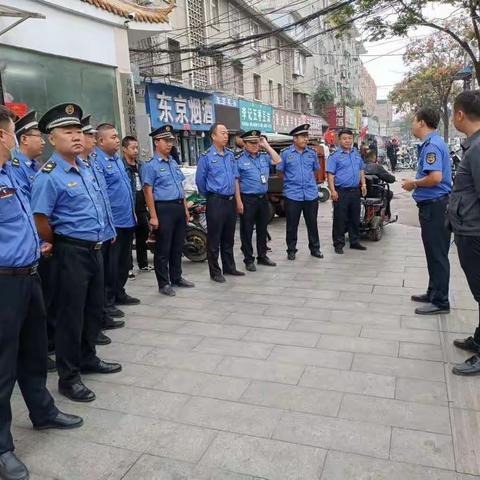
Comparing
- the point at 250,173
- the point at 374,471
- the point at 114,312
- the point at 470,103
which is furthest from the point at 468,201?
the point at 250,173

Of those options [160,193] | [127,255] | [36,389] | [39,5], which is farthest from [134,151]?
[36,389]

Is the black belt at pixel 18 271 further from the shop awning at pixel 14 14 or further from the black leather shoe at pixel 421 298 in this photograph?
the shop awning at pixel 14 14

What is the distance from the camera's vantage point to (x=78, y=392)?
300 cm

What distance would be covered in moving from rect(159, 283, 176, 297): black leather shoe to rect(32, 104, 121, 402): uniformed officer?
211cm

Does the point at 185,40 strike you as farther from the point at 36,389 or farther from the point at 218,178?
the point at 36,389

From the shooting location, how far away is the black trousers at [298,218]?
6.60 m

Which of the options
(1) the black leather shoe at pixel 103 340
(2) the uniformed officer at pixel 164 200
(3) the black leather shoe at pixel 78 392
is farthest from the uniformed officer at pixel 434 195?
(3) the black leather shoe at pixel 78 392

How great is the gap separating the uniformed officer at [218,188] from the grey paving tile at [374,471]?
3447mm

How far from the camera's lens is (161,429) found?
2.64 m

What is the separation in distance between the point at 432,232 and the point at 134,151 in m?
3.24

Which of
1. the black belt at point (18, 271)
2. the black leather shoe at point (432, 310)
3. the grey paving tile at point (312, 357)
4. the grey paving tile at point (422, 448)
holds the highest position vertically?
the black belt at point (18, 271)

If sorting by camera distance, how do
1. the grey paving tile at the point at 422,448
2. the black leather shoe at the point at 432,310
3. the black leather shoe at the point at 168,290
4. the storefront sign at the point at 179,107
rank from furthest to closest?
the storefront sign at the point at 179,107 → the black leather shoe at the point at 168,290 → the black leather shoe at the point at 432,310 → the grey paving tile at the point at 422,448

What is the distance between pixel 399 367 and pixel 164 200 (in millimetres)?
2833

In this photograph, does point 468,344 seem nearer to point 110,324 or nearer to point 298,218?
point 110,324
